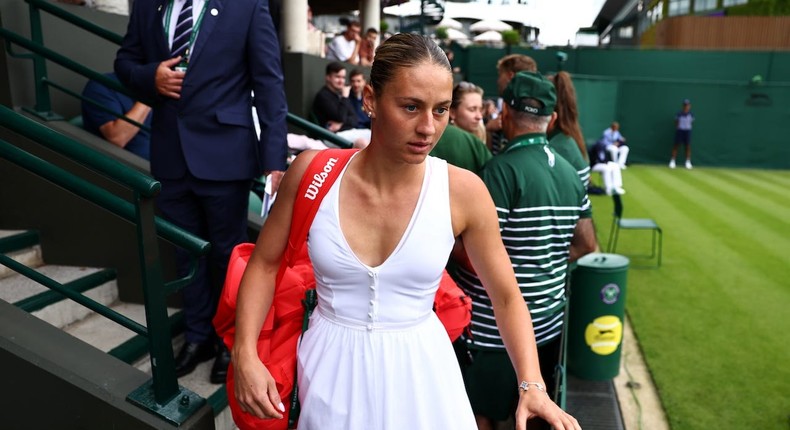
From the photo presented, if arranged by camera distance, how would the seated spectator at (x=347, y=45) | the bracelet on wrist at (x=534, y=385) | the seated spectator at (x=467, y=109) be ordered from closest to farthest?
the bracelet on wrist at (x=534, y=385), the seated spectator at (x=467, y=109), the seated spectator at (x=347, y=45)

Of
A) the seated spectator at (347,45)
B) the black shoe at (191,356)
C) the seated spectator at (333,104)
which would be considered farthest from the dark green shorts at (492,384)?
the seated spectator at (347,45)

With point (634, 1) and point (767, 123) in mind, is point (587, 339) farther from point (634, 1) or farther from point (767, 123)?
point (634, 1)

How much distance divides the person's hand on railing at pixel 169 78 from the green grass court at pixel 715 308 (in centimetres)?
360

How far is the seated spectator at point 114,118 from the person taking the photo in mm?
3793

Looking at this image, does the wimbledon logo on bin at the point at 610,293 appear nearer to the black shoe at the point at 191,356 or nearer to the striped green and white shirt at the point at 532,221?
the striped green and white shirt at the point at 532,221

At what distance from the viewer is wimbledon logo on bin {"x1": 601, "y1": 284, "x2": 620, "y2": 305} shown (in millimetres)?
4348

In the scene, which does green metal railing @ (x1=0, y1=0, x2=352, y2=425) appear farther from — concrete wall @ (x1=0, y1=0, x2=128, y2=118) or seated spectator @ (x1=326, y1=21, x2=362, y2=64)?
seated spectator @ (x1=326, y1=21, x2=362, y2=64)

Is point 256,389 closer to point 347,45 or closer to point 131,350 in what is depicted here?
point 131,350

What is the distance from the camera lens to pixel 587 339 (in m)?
4.45

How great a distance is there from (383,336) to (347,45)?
32.7 ft

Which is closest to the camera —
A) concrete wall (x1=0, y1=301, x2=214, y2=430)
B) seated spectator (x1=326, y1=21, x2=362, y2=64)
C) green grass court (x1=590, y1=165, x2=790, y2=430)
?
concrete wall (x1=0, y1=301, x2=214, y2=430)

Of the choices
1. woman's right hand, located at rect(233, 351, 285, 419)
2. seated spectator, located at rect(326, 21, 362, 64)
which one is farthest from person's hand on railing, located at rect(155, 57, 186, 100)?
seated spectator, located at rect(326, 21, 362, 64)

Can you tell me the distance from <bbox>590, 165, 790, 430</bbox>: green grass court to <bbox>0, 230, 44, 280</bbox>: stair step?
4.12 metres

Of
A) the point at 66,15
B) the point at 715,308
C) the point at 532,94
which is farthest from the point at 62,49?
the point at 715,308
